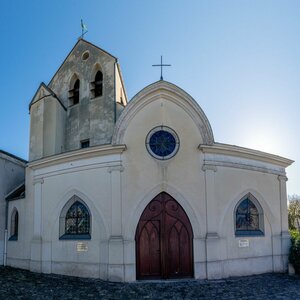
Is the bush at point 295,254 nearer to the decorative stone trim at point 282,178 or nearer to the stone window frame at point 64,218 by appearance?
the decorative stone trim at point 282,178

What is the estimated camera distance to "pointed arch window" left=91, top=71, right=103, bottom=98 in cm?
1775

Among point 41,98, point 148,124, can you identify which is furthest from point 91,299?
point 41,98

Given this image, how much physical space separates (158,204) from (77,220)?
130 inches

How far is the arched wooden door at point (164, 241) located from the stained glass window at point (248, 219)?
2.24 metres

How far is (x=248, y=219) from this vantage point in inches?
519

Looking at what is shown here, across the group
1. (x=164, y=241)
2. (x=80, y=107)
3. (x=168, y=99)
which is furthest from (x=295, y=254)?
(x=80, y=107)

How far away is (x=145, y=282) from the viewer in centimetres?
1107

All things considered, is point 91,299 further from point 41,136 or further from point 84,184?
point 41,136

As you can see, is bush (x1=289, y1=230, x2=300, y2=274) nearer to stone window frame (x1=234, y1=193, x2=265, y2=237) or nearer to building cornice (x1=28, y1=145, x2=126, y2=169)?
stone window frame (x1=234, y1=193, x2=265, y2=237)

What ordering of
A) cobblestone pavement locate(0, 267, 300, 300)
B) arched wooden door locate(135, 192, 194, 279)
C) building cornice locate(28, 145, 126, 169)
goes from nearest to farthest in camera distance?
cobblestone pavement locate(0, 267, 300, 300)
arched wooden door locate(135, 192, 194, 279)
building cornice locate(28, 145, 126, 169)

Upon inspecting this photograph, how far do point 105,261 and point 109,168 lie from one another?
3232 millimetres

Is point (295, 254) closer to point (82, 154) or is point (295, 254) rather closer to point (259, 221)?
point (259, 221)

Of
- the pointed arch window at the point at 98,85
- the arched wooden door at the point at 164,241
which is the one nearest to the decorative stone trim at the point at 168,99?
the arched wooden door at the point at 164,241

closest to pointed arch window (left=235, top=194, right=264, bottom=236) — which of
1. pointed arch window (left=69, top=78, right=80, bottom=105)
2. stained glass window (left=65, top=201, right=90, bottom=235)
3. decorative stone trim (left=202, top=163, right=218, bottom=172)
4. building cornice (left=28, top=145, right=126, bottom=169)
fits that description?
decorative stone trim (left=202, top=163, right=218, bottom=172)
